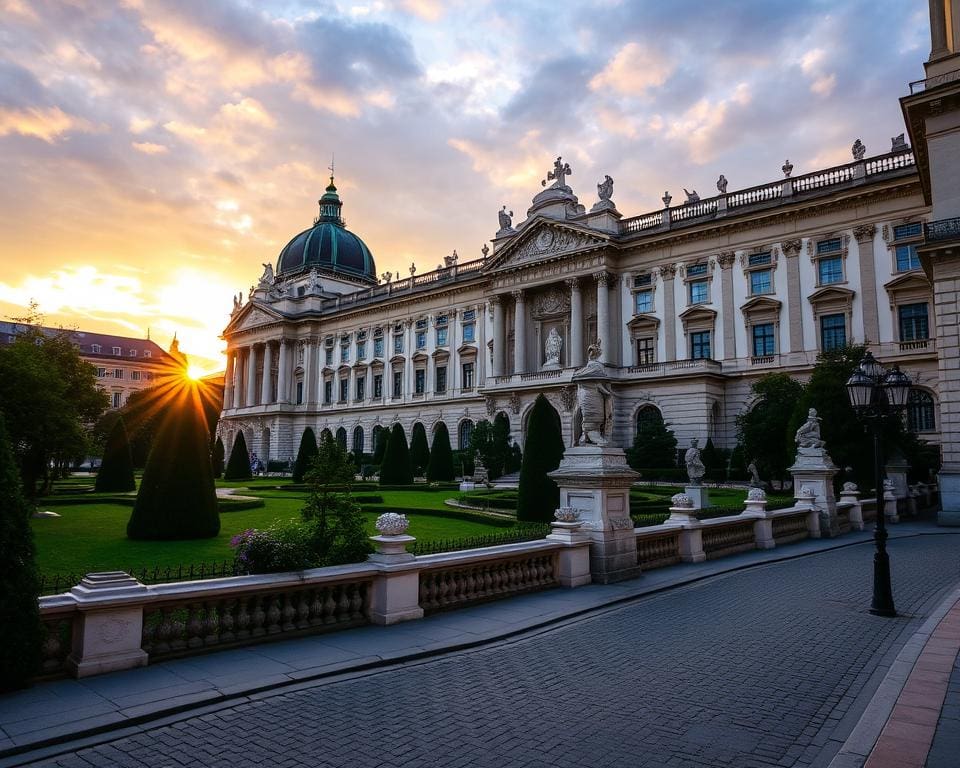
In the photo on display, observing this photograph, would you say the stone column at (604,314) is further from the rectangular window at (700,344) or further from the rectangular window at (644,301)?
the rectangular window at (700,344)

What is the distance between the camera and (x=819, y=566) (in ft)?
53.1

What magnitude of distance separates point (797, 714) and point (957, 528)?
23.7 m

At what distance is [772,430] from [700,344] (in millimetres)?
13511

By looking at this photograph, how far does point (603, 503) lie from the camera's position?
13336 mm

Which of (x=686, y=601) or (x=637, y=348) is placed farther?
(x=637, y=348)

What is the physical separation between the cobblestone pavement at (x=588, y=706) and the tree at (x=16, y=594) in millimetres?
1512

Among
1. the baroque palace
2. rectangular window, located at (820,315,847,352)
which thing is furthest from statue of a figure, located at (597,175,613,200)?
rectangular window, located at (820,315,847,352)

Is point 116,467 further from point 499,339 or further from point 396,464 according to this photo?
point 499,339

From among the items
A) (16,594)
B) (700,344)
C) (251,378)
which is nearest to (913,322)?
(700,344)

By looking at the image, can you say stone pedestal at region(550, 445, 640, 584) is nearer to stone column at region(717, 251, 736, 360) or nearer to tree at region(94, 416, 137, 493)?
tree at region(94, 416, 137, 493)

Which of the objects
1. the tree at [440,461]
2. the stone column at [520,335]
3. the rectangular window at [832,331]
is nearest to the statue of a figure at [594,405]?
the tree at [440,461]

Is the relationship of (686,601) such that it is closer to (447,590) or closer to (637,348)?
(447,590)

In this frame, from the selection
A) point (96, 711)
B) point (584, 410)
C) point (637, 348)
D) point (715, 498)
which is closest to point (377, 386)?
point (637, 348)

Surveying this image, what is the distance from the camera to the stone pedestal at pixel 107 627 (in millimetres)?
7078
